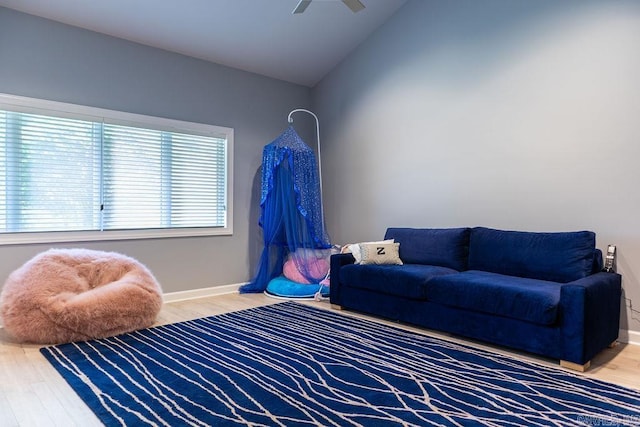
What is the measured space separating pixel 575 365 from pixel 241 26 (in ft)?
14.2

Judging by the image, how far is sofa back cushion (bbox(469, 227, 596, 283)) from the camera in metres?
3.13

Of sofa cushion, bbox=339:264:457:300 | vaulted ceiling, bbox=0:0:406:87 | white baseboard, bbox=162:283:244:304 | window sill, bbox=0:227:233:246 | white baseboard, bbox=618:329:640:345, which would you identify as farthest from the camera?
white baseboard, bbox=162:283:244:304

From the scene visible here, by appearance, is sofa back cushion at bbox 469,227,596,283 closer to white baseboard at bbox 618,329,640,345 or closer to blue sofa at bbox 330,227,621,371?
blue sofa at bbox 330,227,621,371

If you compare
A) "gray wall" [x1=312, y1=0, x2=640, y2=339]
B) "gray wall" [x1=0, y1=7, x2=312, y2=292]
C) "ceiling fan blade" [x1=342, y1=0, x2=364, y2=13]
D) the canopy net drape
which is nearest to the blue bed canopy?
the canopy net drape

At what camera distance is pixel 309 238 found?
5051 millimetres

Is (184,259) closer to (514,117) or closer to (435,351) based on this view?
(435,351)

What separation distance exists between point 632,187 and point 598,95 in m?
0.81

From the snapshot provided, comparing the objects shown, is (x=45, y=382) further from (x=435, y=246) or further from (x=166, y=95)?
(x=435, y=246)

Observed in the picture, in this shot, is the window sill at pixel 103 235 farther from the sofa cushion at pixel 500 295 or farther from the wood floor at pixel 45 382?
the sofa cushion at pixel 500 295

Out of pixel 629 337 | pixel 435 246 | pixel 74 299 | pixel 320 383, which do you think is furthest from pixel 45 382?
pixel 629 337

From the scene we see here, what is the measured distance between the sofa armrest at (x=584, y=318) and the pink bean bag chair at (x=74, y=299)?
3.19 metres

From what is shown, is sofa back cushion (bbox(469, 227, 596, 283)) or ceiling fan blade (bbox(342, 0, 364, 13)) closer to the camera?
sofa back cushion (bbox(469, 227, 596, 283))

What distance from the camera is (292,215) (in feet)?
16.3

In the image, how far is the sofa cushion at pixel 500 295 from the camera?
8.93 ft
